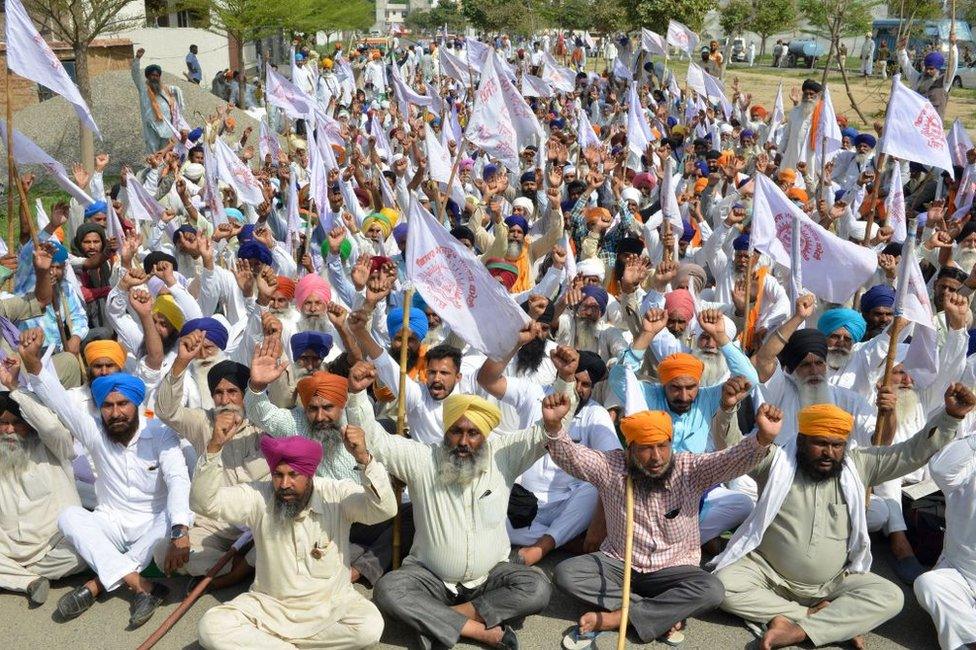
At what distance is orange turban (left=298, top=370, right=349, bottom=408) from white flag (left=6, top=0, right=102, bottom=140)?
274 centimetres

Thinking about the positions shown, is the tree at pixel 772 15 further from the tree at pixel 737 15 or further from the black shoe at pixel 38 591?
the black shoe at pixel 38 591

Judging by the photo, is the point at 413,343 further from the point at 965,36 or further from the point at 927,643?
the point at 965,36

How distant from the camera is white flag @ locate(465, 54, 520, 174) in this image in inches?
293

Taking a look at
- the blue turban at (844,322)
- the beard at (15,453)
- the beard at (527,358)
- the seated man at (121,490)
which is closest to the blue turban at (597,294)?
the beard at (527,358)

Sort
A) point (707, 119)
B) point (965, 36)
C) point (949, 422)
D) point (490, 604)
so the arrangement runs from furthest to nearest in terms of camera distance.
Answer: point (965, 36), point (707, 119), point (490, 604), point (949, 422)

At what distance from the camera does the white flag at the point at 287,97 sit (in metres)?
10.3

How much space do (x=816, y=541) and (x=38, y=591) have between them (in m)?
3.81

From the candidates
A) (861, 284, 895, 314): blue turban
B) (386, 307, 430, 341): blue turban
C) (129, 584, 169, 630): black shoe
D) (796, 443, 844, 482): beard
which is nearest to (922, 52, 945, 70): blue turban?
(861, 284, 895, 314): blue turban

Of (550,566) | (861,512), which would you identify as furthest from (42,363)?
(861,512)

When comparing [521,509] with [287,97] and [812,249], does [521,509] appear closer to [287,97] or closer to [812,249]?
[812,249]

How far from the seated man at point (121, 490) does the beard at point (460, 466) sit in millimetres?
1338

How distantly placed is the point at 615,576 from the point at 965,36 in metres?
33.6

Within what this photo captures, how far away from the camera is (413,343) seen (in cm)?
557

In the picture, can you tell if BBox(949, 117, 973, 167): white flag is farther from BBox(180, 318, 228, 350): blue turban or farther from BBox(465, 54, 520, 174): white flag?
BBox(180, 318, 228, 350): blue turban
